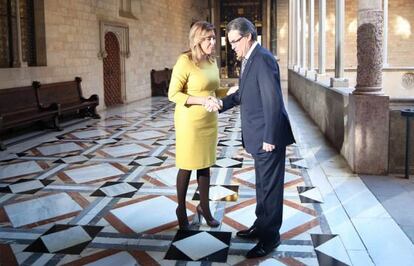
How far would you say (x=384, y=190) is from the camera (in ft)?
13.2

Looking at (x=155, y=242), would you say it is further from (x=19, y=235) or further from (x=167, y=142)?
(x=167, y=142)

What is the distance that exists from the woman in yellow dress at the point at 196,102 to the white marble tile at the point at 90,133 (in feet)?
14.3

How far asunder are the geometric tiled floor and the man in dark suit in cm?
23

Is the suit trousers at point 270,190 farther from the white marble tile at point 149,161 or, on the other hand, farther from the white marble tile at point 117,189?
the white marble tile at point 149,161

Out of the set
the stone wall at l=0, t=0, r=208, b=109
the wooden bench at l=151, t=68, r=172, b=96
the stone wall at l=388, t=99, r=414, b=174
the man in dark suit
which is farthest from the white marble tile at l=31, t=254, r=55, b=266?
the wooden bench at l=151, t=68, r=172, b=96

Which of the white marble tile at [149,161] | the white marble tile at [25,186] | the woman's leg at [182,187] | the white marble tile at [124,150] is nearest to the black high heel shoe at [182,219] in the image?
the woman's leg at [182,187]

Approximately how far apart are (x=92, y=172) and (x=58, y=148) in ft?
5.15

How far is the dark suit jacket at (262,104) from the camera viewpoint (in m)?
2.56

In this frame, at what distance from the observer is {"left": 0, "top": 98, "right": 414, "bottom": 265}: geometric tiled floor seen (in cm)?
276

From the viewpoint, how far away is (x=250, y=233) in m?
2.98

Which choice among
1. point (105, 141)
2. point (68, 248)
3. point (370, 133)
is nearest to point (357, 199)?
point (370, 133)

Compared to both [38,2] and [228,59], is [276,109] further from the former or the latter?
Answer: [228,59]

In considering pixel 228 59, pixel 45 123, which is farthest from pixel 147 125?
pixel 228 59

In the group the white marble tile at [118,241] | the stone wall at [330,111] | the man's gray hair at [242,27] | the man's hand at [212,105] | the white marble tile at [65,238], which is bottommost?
the white marble tile at [118,241]
